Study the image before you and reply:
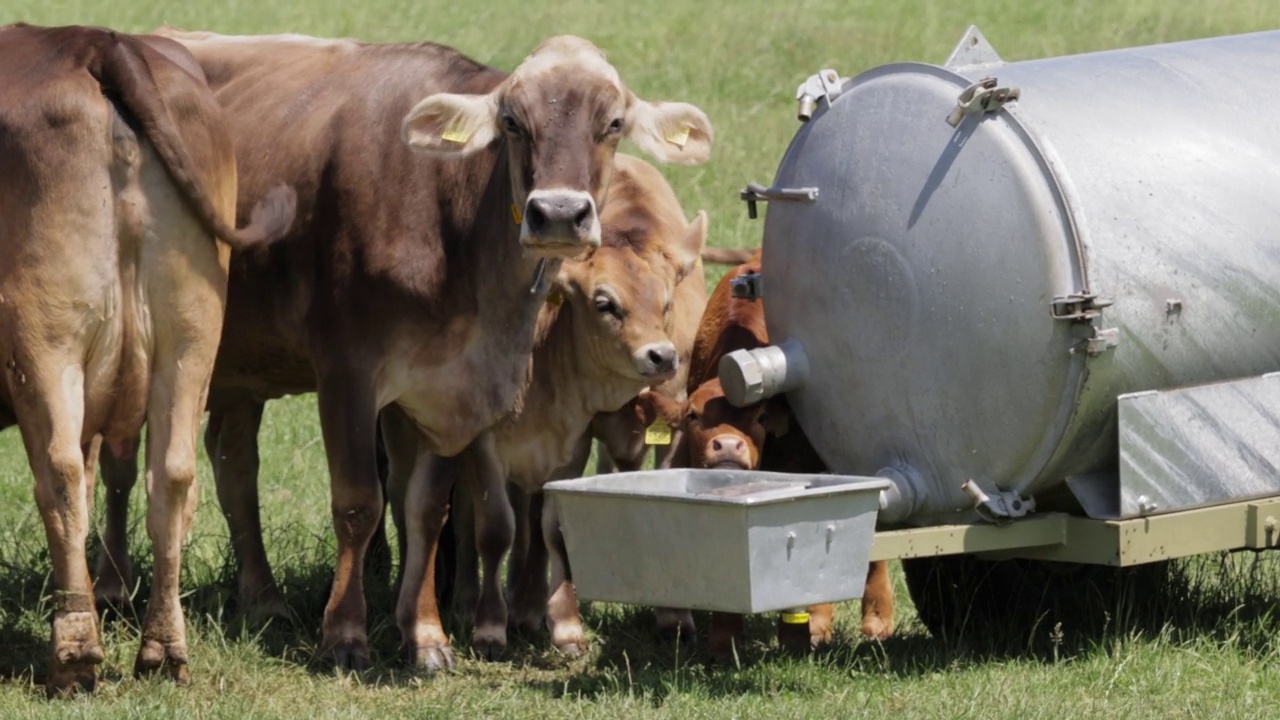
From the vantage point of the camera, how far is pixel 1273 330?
679 cm

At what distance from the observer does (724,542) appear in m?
6.12

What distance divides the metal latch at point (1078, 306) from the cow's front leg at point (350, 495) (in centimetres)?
256

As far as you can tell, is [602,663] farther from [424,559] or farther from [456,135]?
[456,135]

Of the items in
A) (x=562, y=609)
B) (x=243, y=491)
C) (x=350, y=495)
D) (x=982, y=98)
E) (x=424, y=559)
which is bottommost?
(x=562, y=609)

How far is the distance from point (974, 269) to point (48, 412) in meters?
2.98

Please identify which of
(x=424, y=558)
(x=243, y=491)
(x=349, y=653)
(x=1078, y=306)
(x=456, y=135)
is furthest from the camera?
(x=243, y=491)

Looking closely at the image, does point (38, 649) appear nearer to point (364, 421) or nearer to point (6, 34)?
point (364, 421)

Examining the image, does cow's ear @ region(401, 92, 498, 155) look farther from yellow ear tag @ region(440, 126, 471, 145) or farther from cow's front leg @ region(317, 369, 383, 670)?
cow's front leg @ region(317, 369, 383, 670)

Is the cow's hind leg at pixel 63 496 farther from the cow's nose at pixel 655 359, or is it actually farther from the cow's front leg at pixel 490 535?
the cow's nose at pixel 655 359

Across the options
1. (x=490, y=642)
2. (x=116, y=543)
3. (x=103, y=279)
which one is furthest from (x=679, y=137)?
(x=116, y=543)

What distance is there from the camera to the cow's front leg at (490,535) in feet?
25.5

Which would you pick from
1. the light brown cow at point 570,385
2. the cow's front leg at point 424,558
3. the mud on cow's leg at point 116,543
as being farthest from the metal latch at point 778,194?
the mud on cow's leg at point 116,543

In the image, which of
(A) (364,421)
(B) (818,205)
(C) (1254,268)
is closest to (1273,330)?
(C) (1254,268)

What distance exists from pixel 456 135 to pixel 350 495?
4.59 ft
